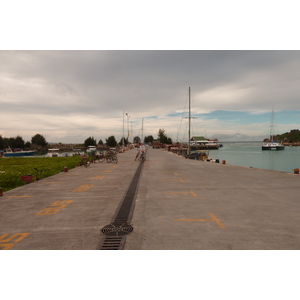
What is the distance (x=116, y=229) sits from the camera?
18.7ft

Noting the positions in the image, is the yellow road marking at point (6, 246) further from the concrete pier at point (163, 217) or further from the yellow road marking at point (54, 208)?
the yellow road marking at point (54, 208)

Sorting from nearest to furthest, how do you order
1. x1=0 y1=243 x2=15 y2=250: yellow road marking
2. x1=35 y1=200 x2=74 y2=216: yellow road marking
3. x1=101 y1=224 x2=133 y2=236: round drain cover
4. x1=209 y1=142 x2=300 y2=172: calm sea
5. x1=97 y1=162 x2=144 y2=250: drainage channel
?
1. x1=0 y1=243 x2=15 y2=250: yellow road marking
2. x1=97 y1=162 x2=144 y2=250: drainage channel
3. x1=101 y1=224 x2=133 y2=236: round drain cover
4. x1=35 y1=200 x2=74 y2=216: yellow road marking
5. x1=209 y1=142 x2=300 y2=172: calm sea

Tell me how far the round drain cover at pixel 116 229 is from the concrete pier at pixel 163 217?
0.14 m

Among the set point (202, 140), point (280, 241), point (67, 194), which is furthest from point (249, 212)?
point (202, 140)

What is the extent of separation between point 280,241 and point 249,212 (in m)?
2.10

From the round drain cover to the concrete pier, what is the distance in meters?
0.14

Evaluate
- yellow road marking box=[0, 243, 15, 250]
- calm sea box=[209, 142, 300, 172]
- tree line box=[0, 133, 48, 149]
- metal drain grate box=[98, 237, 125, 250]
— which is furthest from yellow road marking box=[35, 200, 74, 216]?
tree line box=[0, 133, 48, 149]

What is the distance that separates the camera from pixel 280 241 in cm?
491

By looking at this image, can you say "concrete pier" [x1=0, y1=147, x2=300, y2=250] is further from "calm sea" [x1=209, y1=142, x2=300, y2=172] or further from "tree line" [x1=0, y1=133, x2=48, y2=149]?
"tree line" [x1=0, y1=133, x2=48, y2=149]

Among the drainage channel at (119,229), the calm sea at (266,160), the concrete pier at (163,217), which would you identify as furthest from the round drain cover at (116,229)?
the calm sea at (266,160)

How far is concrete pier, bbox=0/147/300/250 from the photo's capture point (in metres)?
4.94

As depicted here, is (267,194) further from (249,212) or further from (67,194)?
(67,194)

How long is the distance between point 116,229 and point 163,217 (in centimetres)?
163

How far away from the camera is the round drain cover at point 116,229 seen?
5447 millimetres
